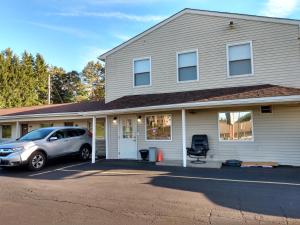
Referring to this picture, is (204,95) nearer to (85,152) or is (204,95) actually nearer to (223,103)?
(223,103)

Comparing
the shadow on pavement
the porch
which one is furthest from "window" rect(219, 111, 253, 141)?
the shadow on pavement

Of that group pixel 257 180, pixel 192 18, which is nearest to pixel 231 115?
pixel 257 180

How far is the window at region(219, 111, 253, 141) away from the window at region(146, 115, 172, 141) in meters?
2.34

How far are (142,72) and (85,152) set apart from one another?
193 inches

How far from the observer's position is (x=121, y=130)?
43.4 feet

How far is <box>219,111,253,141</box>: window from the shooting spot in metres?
10.6

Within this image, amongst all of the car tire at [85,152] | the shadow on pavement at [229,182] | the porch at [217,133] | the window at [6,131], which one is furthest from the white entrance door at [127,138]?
the window at [6,131]

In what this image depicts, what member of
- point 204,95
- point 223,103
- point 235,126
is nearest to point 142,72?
point 204,95

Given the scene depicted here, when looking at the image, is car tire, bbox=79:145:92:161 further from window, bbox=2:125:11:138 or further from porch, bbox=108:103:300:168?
window, bbox=2:125:11:138

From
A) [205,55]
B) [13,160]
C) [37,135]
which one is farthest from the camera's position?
[205,55]

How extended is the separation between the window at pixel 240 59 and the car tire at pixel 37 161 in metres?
8.51

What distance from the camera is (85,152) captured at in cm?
1339

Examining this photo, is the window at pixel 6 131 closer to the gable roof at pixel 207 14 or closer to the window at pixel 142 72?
the gable roof at pixel 207 14

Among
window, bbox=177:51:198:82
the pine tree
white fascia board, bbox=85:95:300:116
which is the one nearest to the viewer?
white fascia board, bbox=85:95:300:116
